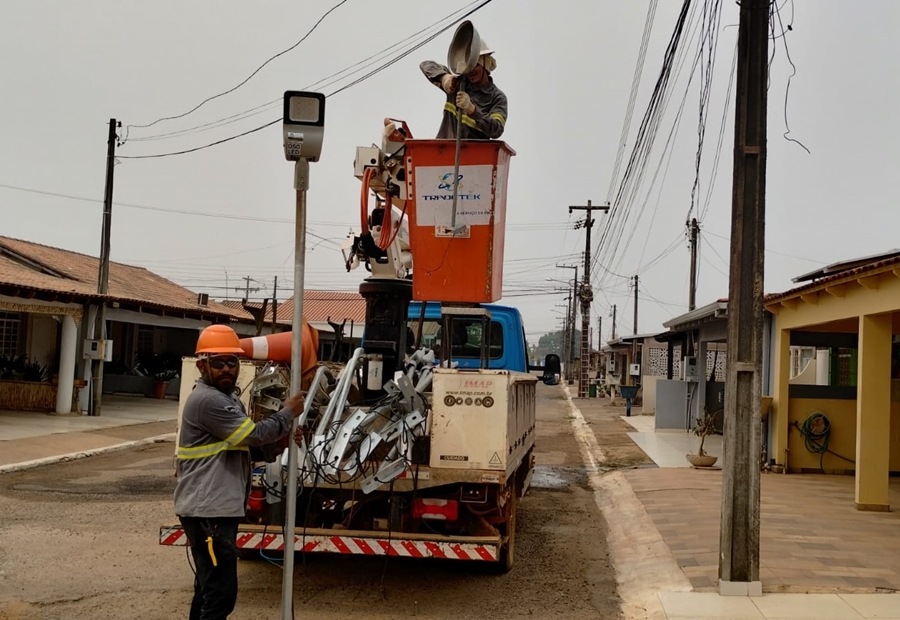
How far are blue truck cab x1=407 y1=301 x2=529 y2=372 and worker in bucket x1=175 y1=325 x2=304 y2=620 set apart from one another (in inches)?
206

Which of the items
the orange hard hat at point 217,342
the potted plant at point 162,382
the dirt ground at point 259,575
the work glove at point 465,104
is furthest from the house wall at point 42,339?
the orange hard hat at point 217,342

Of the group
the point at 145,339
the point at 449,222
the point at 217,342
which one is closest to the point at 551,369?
the point at 449,222

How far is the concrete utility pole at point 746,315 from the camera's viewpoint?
20.6 ft

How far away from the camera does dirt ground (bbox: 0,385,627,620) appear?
5.90m

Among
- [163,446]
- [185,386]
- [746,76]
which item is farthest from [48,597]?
[163,446]

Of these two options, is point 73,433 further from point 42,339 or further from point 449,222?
point 449,222

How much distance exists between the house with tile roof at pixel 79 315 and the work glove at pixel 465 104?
12884 millimetres

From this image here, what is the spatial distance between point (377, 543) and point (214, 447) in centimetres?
172

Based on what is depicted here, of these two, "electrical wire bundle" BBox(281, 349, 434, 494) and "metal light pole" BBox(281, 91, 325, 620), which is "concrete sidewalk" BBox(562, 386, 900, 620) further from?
"metal light pole" BBox(281, 91, 325, 620)

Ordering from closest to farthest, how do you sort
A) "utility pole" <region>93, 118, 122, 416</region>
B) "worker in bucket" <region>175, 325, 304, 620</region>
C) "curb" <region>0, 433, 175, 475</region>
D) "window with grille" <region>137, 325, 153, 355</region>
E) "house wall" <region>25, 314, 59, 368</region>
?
"worker in bucket" <region>175, 325, 304, 620</region>, "curb" <region>0, 433, 175, 475</region>, "utility pole" <region>93, 118, 122, 416</region>, "house wall" <region>25, 314, 59, 368</region>, "window with grille" <region>137, 325, 153, 355</region>

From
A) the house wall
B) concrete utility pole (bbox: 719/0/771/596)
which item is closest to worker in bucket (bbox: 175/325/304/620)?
concrete utility pole (bbox: 719/0/771/596)

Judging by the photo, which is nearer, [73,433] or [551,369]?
[551,369]

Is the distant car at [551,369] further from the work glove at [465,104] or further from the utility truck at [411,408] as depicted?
the work glove at [465,104]

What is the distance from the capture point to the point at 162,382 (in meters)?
27.1
